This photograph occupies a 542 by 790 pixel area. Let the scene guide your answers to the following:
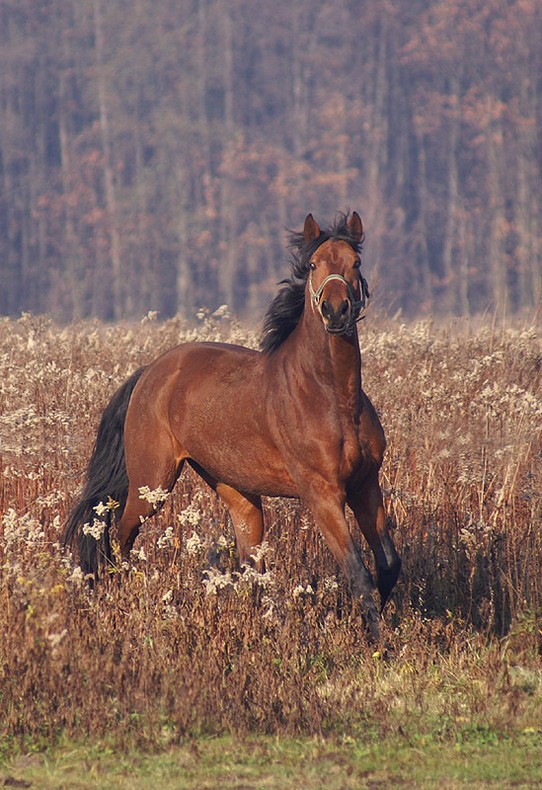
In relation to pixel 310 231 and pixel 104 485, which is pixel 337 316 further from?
pixel 104 485

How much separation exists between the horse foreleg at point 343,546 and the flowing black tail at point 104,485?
1.89 m

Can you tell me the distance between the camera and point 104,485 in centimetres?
803

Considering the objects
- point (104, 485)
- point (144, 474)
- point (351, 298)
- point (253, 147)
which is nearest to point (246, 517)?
point (144, 474)

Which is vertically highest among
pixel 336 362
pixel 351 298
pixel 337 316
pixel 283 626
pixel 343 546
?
pixel 351 298

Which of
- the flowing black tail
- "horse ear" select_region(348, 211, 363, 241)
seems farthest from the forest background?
"horse ear" select_region(348, 211, 363, 241)

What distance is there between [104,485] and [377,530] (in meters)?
2.32

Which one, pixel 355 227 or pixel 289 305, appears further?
pixel 289 305

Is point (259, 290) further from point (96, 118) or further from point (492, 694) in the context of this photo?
point (492, 694)

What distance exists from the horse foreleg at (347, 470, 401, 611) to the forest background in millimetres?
33605

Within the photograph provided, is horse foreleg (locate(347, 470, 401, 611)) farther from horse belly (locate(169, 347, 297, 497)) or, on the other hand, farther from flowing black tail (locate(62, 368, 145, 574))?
flowing black tail (locate(62, 368, 145, 574))

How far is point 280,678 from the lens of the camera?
18.4ft

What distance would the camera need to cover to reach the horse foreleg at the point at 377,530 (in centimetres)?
631

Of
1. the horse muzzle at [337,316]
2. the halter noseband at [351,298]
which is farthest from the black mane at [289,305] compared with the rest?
the horse muzzle at [337,316]

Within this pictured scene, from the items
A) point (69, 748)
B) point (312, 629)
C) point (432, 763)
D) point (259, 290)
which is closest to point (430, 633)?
point (312, 629)
